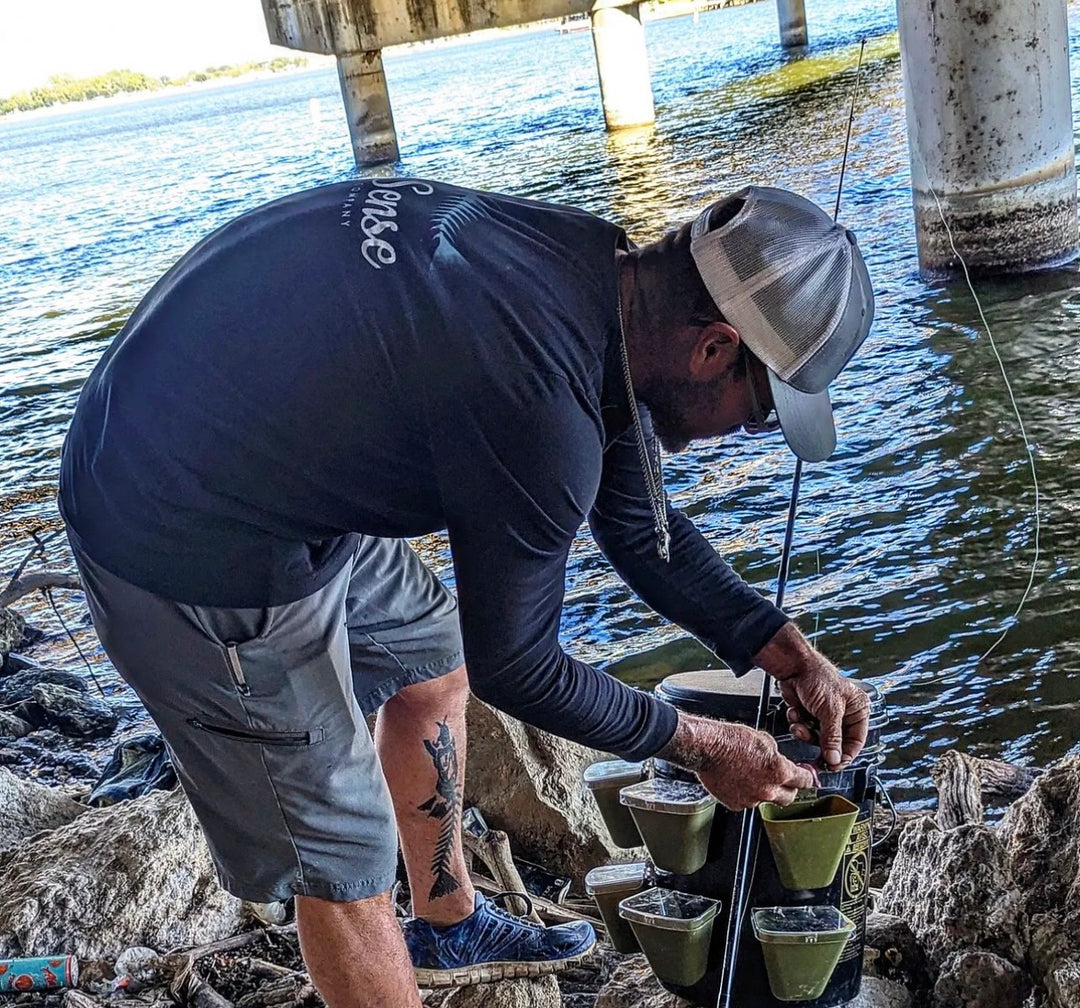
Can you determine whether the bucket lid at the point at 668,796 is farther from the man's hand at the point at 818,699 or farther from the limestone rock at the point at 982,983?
the limestone rock at the point at 982,983

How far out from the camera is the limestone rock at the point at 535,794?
3.88 m

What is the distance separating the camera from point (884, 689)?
4.90 metres

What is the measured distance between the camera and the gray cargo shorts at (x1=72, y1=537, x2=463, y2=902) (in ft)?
7.62

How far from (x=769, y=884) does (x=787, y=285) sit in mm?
1247

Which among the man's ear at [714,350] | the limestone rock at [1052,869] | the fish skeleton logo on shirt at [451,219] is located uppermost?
the fish skeleton logo on shirt at [451,219]

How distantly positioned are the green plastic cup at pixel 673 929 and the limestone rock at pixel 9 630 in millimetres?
5116

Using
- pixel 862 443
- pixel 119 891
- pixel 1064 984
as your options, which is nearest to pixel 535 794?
pixel 119 891

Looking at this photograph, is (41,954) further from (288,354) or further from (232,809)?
(288,354)

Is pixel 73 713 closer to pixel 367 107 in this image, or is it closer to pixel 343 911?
pixel 343 911

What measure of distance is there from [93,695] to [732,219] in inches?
195

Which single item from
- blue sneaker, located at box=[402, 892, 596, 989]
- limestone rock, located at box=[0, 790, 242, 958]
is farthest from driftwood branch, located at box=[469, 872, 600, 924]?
limestone rock, located at box=[0, 790, 242, 958]

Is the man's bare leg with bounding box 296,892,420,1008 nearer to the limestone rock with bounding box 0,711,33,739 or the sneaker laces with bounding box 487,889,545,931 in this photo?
the sneaker laces with bounding box 487,889,545,931

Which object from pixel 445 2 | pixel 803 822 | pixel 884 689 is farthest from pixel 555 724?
pixel 445 2

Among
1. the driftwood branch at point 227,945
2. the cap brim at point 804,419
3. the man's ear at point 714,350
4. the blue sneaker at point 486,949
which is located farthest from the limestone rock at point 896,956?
the driftwood branch at point 227,945
